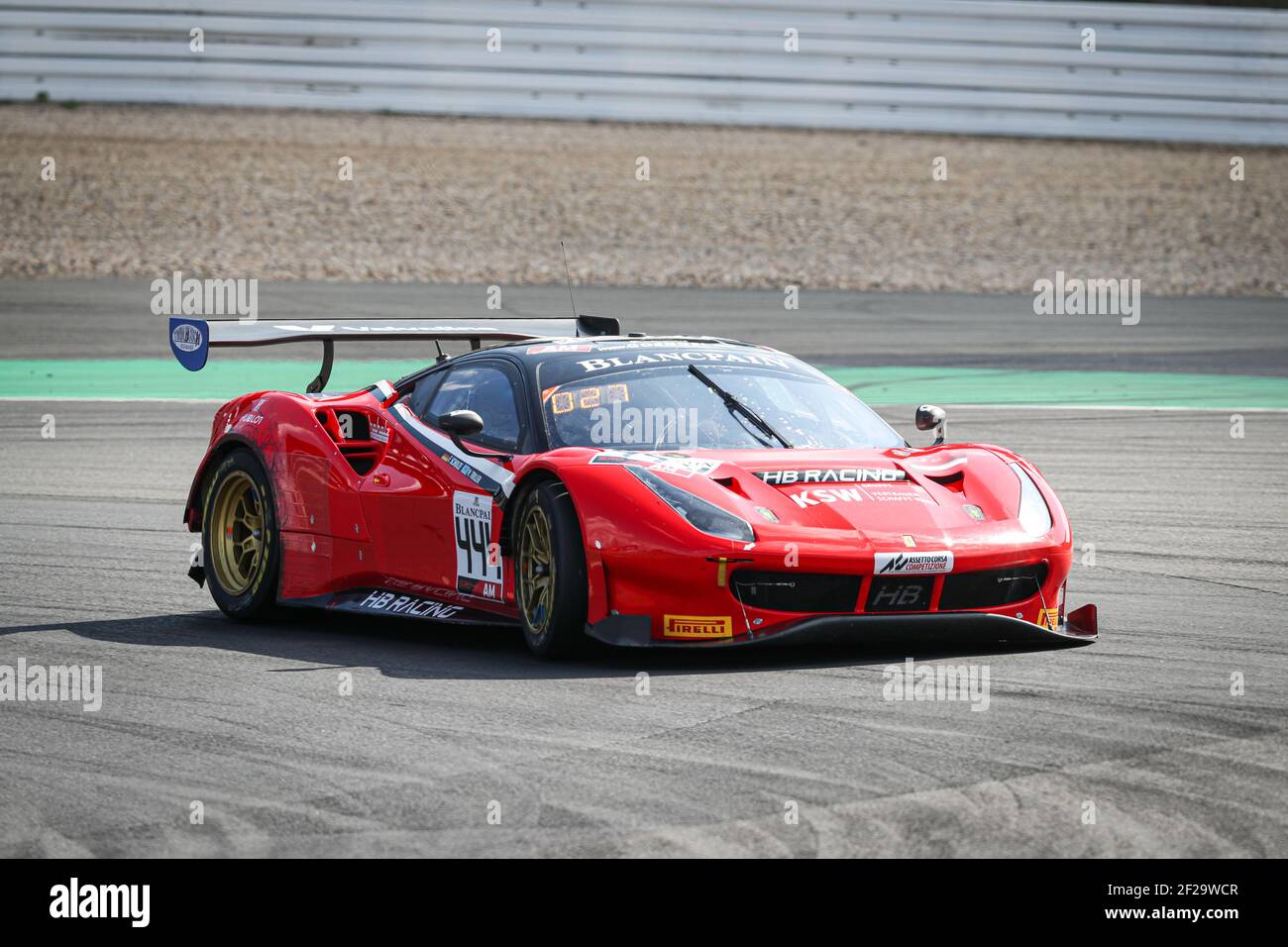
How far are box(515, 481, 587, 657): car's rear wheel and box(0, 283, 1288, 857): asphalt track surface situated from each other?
0.11 m

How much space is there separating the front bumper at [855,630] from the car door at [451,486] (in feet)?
2.35

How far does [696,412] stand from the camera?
25.0 feet

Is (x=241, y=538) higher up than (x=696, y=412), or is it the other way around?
(x=696, y=412)

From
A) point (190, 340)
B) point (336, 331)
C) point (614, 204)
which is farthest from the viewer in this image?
point (614, 204)

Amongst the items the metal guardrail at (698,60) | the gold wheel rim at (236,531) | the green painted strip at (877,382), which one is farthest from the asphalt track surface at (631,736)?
the metal guardrail at (698,60)

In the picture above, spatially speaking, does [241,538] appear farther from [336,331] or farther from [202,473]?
[336,331]

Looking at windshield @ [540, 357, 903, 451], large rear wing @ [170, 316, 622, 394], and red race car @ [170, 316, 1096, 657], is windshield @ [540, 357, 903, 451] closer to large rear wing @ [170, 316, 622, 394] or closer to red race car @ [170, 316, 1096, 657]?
red race car @ [170, 316, 1096, 657]

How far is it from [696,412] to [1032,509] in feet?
4.26

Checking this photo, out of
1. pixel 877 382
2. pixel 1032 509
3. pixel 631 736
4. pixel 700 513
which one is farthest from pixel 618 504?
pixel 877 382

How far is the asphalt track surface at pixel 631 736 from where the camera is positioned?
15.4ft

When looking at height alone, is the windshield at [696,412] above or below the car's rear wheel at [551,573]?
above

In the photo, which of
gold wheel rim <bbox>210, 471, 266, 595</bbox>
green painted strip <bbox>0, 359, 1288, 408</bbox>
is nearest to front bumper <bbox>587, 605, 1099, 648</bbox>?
gold wheel rim <bbox>210, 471, 266, 595</bbox>

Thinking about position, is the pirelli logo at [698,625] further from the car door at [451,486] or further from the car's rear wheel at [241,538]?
the car's rear wheel at [241,538]

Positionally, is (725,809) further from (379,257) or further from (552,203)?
(552,203)
